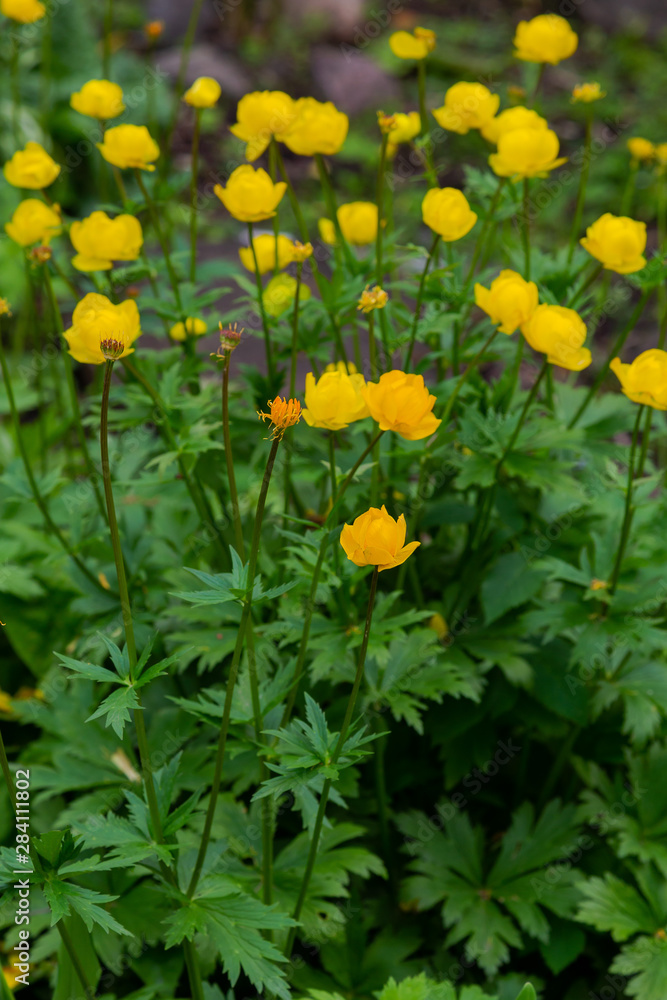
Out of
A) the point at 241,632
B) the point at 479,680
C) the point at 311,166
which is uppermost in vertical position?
the point at 241,632

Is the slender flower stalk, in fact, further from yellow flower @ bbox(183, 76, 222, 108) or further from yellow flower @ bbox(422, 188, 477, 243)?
yellow flower @ bbox(183, 76, 222, 108)

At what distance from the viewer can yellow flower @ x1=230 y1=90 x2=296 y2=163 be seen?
147 cm

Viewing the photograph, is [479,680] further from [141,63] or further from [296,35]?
[296,35]

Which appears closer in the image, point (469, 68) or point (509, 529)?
point (509, 529)

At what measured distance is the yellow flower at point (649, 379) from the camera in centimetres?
122

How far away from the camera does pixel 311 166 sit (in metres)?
4.73

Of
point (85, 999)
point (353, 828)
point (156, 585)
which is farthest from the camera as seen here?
point (156, 585)

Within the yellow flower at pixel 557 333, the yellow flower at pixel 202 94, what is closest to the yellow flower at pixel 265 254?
the yellow flower at pixel 202 94

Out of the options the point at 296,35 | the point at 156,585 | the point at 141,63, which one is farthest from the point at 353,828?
the point at 296,35

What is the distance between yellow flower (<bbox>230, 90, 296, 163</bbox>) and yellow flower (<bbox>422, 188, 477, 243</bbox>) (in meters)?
0.30

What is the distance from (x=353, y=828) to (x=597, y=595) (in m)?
0.56

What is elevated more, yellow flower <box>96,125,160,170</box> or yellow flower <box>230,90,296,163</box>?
yellow flower <box>230,90,296,163</box>

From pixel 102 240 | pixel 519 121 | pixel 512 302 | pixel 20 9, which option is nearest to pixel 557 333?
pixel 512 302

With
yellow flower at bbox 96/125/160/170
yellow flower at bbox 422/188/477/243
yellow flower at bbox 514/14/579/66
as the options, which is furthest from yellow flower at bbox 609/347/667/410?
yellow flower at bbox 96/125/160/170
